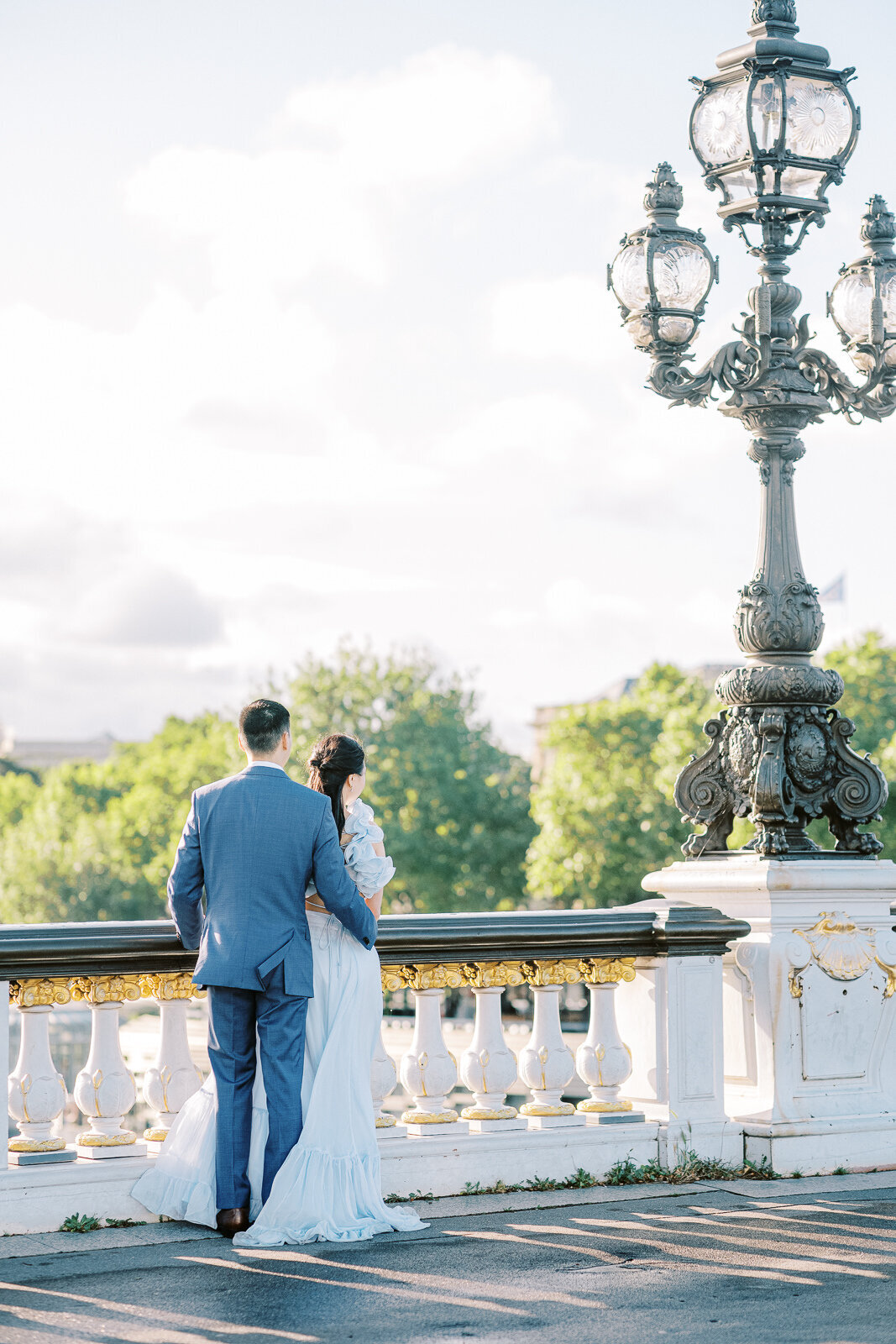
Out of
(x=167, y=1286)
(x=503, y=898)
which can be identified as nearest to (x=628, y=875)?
(x=503, y=898)

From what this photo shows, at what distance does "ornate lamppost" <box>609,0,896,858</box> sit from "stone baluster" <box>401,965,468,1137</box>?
1.81 m

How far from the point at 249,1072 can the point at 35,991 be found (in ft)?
2.87

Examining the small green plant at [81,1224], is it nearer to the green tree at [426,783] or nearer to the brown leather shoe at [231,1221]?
the brown leather shoe at [231,1221]

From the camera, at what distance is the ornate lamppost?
26.7ft

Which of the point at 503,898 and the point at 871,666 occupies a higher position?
the point at 871,666

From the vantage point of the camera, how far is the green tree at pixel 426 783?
173ft

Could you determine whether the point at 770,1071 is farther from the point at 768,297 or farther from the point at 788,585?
the point at 768,297

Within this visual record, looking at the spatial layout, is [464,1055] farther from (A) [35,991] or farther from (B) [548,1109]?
(A) [35,991]

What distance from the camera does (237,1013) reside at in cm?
636

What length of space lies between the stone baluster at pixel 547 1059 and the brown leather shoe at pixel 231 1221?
1534 millimetres

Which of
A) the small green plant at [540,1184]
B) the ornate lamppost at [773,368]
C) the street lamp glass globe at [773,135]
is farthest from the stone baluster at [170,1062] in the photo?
the street lamp glass globe at [773,135]

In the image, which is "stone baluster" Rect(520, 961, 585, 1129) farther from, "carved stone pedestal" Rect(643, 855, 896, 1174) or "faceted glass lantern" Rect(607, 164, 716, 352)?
"faceted glass lantern" Rect(607, 164, 716, 352)

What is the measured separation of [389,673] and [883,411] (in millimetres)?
45367

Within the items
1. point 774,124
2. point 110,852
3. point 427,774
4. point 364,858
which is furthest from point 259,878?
point 110,852
